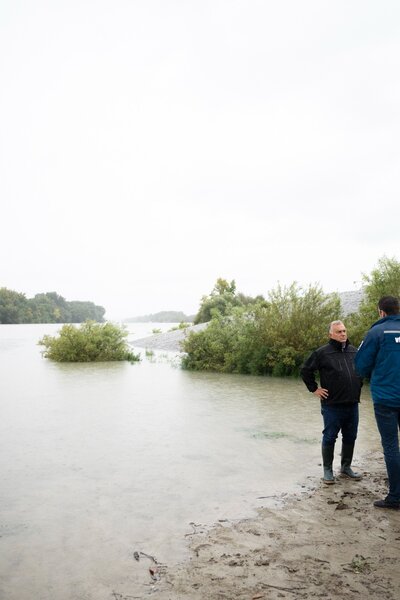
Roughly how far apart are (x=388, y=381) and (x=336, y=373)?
1.02 m

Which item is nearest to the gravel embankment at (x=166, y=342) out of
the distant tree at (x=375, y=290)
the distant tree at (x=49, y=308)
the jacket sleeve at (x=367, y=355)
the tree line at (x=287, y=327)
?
the tree line at (x=287, y=327)

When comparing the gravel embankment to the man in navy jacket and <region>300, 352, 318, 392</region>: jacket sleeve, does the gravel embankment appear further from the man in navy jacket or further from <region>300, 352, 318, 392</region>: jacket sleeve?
the man in navy jacket

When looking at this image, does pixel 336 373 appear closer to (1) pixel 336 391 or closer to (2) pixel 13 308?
(1) pixel 336 391

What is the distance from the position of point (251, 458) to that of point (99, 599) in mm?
4120

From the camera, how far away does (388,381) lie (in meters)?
5.03

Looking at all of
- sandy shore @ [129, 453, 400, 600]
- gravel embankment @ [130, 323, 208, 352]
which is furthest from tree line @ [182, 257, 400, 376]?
gravel embankment @ [130, 323, 208, 352]

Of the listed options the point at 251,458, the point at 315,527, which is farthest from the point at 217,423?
the point at 315,527

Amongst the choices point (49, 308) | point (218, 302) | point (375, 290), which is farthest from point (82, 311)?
point (375, 290)

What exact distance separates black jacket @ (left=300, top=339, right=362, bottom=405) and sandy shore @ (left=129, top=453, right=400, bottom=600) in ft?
3.84

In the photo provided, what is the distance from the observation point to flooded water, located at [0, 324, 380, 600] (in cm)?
411

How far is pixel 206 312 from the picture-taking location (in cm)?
4119

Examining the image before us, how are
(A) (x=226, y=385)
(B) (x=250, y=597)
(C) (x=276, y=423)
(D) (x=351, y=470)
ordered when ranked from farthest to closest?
(A) (x=226, y=385) → (C) (x=276, y=423) → (D) (x=351, y=470) → (B) (x=250, y=597)

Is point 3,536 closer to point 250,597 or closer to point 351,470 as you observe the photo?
point 250,597

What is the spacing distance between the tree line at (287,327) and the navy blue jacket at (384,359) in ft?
33.6
